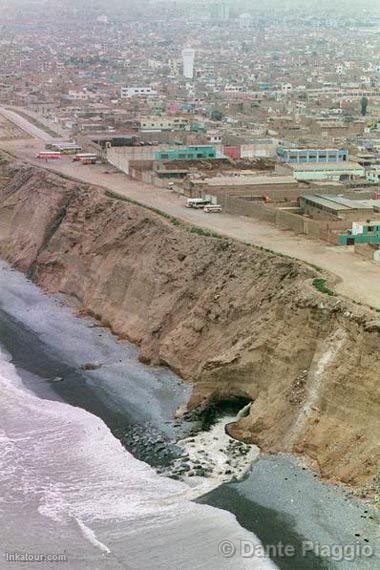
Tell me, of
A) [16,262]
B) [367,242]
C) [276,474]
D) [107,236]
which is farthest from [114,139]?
[276,474]

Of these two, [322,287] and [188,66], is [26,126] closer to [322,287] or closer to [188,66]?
[322,287]

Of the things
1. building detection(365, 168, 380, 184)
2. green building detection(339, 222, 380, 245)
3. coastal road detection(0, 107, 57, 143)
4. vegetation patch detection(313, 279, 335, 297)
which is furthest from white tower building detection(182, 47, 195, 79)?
vegetation patch detection(313, 279, 335, 297)

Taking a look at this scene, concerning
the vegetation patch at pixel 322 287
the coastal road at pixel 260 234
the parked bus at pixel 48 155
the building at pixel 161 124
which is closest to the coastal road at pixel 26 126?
the building at pixel 161 124

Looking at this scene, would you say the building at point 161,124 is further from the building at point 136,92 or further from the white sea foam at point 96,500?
the white sea foam at point 96,500

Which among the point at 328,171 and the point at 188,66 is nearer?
the point at 328,171

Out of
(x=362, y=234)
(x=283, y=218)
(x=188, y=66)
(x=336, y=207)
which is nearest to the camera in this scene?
(x=362, y=234)

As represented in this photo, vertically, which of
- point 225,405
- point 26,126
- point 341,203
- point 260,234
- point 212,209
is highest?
point 341,203

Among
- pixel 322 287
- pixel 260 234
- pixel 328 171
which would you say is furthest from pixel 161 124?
pixel 322 287

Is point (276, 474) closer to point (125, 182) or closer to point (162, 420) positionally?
point (162, 420)

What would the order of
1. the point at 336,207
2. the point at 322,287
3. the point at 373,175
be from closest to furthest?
the point at 322,287 < the point at 336,207 < the point at 373,175
